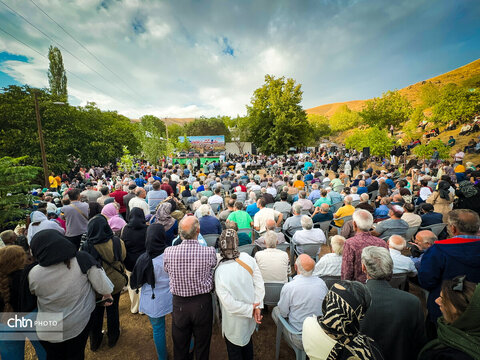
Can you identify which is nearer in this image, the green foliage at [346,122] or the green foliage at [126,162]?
the green foliage at [126,162]

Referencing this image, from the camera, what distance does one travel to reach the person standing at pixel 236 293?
6.35ft

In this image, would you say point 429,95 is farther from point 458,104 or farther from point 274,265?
point 274,265

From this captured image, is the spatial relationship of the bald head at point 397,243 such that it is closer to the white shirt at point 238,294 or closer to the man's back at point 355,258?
the man's back at point 355,258

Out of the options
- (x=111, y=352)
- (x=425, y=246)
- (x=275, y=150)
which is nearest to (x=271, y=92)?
(x=275, y=150)

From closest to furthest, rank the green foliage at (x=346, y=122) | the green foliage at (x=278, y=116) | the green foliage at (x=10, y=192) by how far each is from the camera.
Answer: the green foliage at (x=10, y=192) < the green foliage at (x=278, y=116) < the green foliage at (x=346, y=122)

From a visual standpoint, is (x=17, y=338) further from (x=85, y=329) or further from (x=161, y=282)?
(x=161, y=282)

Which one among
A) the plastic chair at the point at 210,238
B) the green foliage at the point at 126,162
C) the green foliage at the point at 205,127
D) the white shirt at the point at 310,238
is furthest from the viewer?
the green foliage at the point at 205,127

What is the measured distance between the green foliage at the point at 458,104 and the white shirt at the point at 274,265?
28.7 meters

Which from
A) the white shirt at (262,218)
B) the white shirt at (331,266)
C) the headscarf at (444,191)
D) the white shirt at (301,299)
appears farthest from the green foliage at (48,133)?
the headscarf at (444,191)

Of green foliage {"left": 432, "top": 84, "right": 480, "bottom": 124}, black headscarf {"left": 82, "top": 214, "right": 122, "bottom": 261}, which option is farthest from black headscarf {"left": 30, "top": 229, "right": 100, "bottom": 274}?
green foliage {"left": 432, "top": 84, "right": 480, "bottom": 124}

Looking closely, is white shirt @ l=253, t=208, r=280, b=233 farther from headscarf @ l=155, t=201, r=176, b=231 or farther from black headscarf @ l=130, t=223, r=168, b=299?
black headscarf @ l=130, t=223, r=168, b=299

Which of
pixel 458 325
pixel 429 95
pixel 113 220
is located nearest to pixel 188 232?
pixel 458 325

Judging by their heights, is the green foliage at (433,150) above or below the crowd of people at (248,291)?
above

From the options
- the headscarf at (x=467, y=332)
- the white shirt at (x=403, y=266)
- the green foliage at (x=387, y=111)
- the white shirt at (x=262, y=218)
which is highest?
the green foliage at (x=387, y=111)
